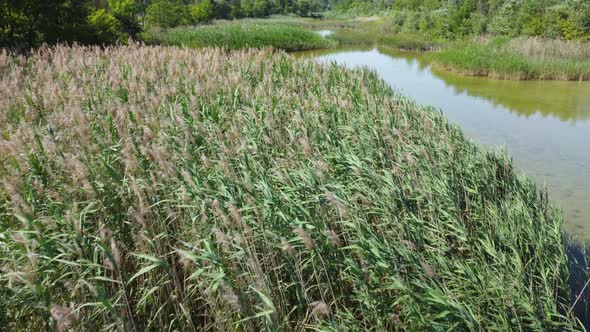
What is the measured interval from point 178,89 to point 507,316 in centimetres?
528

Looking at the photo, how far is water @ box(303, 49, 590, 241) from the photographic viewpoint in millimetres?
5586

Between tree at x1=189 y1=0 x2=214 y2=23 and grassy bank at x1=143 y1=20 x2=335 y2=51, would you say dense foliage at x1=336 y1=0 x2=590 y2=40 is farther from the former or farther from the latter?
tree at x1=189 y1=0 x2=214 y2=23

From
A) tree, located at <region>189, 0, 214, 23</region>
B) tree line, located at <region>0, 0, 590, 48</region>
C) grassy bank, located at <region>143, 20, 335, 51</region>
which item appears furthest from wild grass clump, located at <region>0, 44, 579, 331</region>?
tree, located at <region>189, 0, 214, 23</region>

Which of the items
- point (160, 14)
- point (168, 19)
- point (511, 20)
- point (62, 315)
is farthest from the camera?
point (168, 19)

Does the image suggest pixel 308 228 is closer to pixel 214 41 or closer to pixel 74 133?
pixel 74 133

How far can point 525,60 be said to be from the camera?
14383 millimetres

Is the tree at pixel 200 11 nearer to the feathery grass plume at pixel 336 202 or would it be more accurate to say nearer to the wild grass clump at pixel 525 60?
the wild grass clump at pixel 525 60

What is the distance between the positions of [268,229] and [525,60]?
570 inches

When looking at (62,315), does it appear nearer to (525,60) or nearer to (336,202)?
(336,202)

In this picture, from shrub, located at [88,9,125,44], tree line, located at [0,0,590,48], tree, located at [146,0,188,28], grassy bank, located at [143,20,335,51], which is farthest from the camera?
tree, located at [146,0,188,28]

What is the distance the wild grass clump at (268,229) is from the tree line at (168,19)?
300 inches

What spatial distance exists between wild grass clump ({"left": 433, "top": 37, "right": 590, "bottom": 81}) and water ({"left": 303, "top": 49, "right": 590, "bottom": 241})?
22.1 inches

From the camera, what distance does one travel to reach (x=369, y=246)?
9.09 ft

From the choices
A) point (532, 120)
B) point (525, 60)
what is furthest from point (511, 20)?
point (532, 120)
